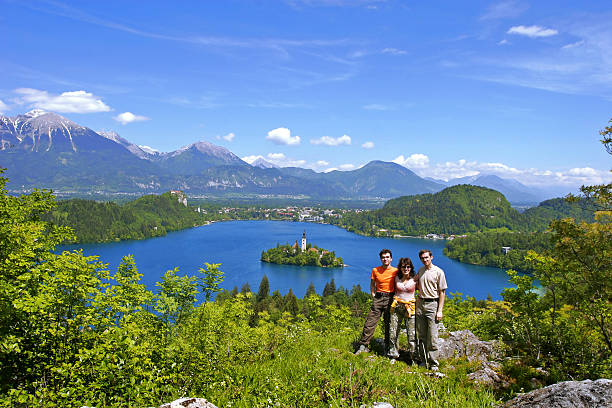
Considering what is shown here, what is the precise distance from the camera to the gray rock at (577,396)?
243 cm

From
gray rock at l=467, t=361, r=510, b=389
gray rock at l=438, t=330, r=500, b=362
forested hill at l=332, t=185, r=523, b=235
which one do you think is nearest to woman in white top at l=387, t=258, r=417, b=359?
gray rock at l=438, t=330, r=500, b=362

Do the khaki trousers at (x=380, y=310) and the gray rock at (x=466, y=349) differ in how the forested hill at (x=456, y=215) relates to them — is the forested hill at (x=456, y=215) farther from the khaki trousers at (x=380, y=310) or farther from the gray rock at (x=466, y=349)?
the khaki trousers at (x=380, y=310)

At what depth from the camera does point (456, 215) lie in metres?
149

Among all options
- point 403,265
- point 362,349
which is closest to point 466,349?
point 362,349

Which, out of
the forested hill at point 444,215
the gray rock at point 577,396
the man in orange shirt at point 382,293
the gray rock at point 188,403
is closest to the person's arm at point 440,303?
the man in orange shirt at point 382,293

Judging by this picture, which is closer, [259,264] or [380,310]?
[380,310]

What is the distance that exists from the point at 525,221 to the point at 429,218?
132ft

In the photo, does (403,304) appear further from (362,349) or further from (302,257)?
(302,257)

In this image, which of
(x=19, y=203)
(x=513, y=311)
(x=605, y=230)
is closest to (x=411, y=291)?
(x=513, y=311)

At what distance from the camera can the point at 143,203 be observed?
148 metres

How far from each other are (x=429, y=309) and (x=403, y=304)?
445 millimetres

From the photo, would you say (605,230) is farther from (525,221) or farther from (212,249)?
(525,221)

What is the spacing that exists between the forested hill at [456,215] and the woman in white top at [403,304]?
128 m

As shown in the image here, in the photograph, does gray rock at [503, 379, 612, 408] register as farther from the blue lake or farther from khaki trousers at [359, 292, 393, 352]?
the blue lake
